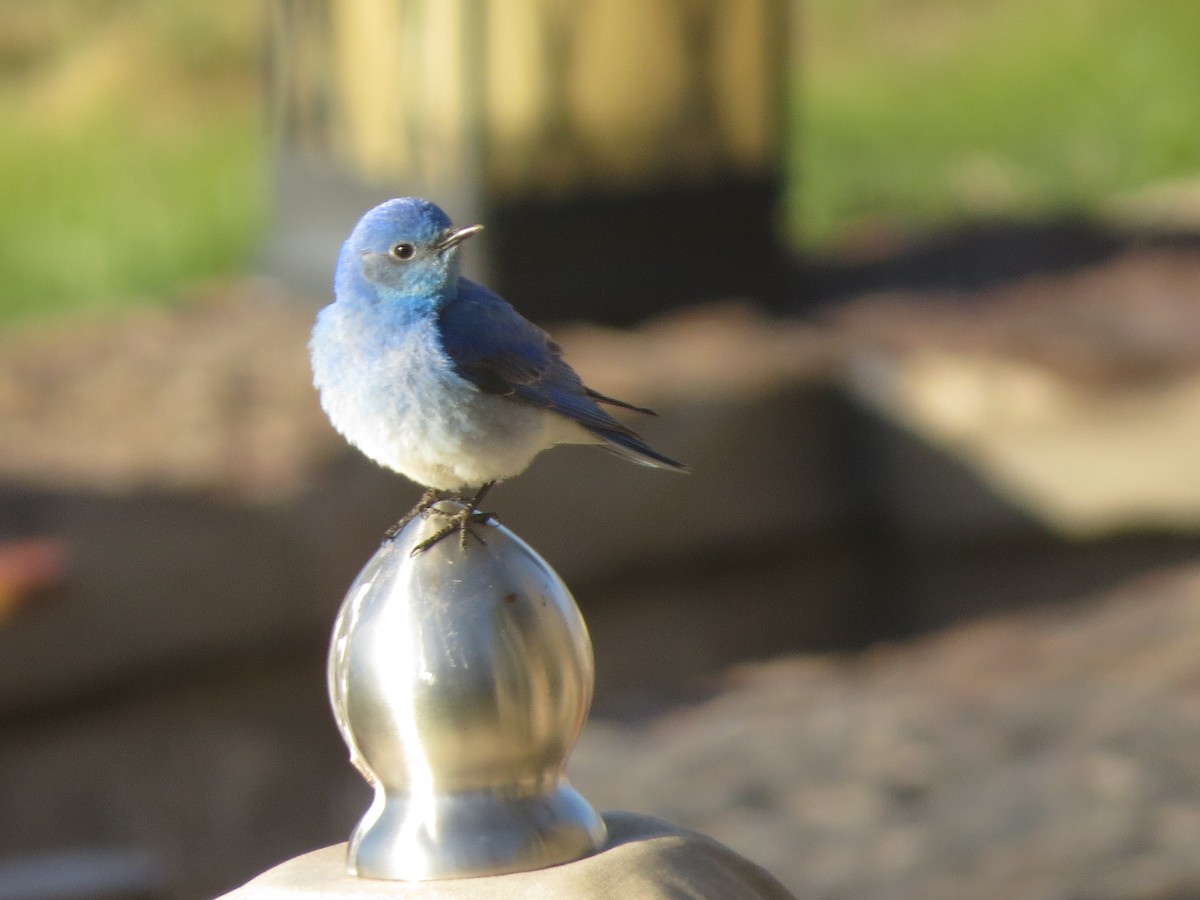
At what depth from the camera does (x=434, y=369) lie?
107 inches

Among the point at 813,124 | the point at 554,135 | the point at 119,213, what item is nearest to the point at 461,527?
the point at 554,135

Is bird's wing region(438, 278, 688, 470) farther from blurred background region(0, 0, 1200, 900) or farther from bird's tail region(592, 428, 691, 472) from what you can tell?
blurred background region(0, 0, 1200, 900)

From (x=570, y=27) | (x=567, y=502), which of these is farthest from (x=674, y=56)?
(x=567, y=502)

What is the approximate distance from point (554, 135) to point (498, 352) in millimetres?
5434

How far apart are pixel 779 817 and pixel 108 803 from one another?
8.18ft

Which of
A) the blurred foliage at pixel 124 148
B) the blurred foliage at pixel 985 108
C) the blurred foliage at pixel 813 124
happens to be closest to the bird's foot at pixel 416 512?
the blurred foliage at pixel 813 124

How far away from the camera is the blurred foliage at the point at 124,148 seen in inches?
396

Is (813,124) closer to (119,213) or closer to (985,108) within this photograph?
(985,108)

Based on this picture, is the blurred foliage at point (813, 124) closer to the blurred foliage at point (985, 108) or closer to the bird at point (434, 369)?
the blurred foliage at point (985, 108)

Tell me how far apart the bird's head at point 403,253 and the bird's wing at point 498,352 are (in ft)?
0.15

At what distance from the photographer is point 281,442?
6.88 m

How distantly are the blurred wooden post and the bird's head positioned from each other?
5.07m

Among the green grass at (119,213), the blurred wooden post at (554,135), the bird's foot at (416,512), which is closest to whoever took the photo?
the bird's foot at (416,512)

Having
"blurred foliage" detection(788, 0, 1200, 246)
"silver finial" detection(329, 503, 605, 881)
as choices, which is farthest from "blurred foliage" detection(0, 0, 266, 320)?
"silver finial" detection(329, 503, 605, 881)
